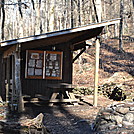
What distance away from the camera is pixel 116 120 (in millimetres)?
6773

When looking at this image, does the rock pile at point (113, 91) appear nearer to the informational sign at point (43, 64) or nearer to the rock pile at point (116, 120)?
the informational sign at point (43, 64)

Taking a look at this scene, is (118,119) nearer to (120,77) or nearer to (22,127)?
(22,127)

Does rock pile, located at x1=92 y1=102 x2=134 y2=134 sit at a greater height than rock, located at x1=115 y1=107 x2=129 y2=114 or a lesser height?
lesser

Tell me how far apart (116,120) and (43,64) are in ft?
20.8

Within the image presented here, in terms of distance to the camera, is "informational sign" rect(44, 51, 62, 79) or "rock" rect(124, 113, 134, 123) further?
"informational sign" rect(44, 51, 62, 79)

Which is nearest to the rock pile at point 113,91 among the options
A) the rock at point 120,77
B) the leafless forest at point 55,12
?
the rock at point 120,77

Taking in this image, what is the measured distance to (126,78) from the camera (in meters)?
17.3

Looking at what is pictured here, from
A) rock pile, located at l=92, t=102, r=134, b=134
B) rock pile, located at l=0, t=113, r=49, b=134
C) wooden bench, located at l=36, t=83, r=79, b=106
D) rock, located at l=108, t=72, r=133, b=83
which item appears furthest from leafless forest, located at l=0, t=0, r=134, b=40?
rock pile, located at l=0, t=113, r=49, b=134

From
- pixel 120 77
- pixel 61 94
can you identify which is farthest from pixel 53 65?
pixel 120 77

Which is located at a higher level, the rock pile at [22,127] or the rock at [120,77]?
the rock at [120,77]

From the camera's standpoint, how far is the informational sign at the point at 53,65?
1236 cm

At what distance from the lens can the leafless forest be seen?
66.0 feet

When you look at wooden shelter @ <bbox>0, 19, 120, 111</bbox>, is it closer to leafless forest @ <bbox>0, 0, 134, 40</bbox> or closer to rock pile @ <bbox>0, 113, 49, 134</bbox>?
rock pile @ <bbox>0, 113, 49, 134</bbox>

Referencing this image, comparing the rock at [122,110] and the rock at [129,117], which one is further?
the rock at [122,110]
